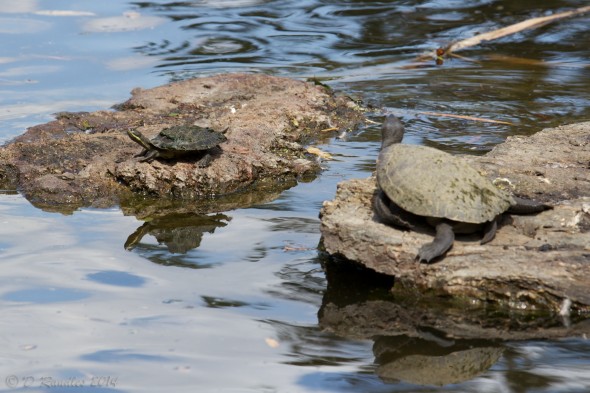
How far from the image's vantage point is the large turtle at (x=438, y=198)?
4.81 metres

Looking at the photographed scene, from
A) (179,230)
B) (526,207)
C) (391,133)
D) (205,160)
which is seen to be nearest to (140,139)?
(205,160)

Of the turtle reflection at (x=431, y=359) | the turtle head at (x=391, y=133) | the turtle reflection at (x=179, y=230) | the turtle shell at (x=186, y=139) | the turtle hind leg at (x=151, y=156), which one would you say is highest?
the turtle head at (x=391, y=133)

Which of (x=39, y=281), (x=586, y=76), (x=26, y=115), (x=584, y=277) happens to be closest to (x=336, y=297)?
(x=584, y=277)

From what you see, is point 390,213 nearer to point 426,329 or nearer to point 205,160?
point 426,329

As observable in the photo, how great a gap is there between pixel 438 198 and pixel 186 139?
2.44 m

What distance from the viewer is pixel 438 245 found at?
15.7 feet

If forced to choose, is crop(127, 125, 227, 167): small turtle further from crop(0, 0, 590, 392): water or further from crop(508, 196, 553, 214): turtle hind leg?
crop(508, 196, 553, 214): turtle hind leg

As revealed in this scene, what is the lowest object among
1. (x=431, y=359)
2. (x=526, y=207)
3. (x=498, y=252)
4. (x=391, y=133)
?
(x=431, y=359)

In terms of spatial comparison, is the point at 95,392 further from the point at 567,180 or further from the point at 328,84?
the point at 328,84

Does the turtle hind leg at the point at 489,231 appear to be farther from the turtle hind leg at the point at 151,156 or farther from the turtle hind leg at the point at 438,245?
the turtle hind leg at the point at 151,156

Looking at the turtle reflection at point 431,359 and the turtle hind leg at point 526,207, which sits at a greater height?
the turtle hind leg at point 526,207

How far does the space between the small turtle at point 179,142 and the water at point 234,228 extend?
2.06 ft

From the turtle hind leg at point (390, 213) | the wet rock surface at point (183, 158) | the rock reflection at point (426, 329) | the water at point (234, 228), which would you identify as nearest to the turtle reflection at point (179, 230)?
the water at point (234, 228)

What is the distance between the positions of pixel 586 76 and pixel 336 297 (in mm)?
5927
